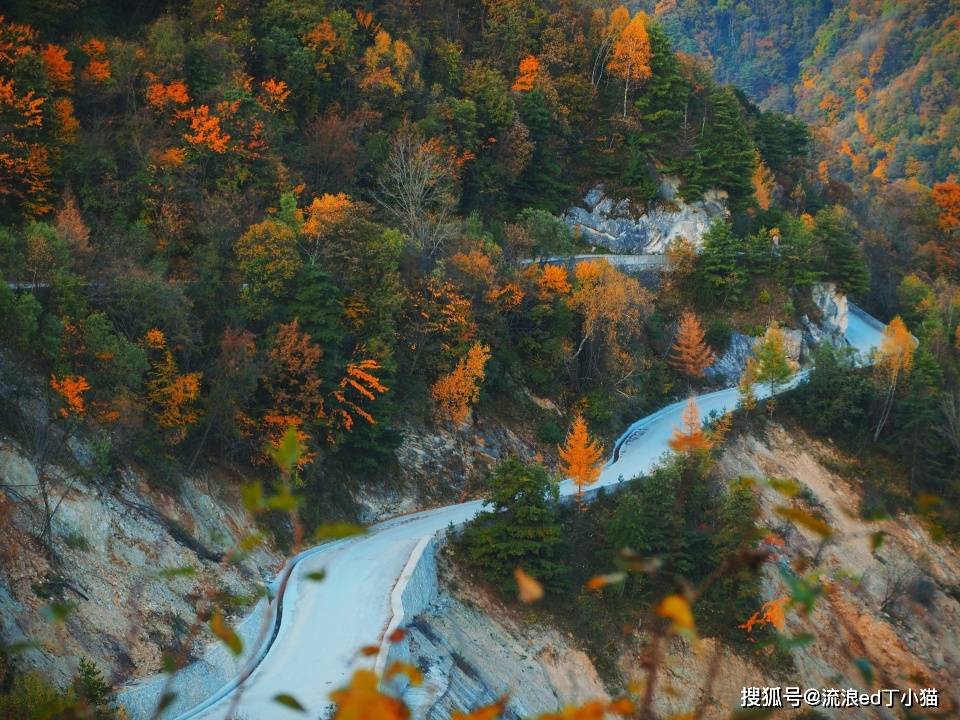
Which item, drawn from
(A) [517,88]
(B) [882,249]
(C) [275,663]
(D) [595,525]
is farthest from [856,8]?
(C) [275,663]

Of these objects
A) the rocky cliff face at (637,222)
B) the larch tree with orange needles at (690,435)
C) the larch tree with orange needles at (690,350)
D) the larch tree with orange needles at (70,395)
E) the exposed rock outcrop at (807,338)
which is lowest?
the exposed rock outcrop at (807,338)

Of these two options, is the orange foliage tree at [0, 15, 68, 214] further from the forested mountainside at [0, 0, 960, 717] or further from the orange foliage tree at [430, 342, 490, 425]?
the orange foliage tree at [430, 342, 490, 425]

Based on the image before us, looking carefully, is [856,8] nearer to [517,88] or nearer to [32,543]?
[517,88]

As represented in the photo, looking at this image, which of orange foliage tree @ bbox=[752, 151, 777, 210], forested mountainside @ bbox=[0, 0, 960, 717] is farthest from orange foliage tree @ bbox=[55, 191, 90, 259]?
orange foliage tree @ bbox=[752, 151, 777, 210]

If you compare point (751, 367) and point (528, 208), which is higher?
point (528, 208)

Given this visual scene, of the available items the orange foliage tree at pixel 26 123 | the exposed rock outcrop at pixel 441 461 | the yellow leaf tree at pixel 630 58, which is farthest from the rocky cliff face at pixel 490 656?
the yellow leaf tree at pixel 630 58

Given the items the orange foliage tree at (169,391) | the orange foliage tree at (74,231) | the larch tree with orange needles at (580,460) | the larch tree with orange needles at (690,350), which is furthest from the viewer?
the larch tree with orange needles at (690,350)

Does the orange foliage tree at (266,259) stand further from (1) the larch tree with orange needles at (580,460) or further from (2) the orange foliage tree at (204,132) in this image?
(1) the larch tree with orange needles at (580,460)
